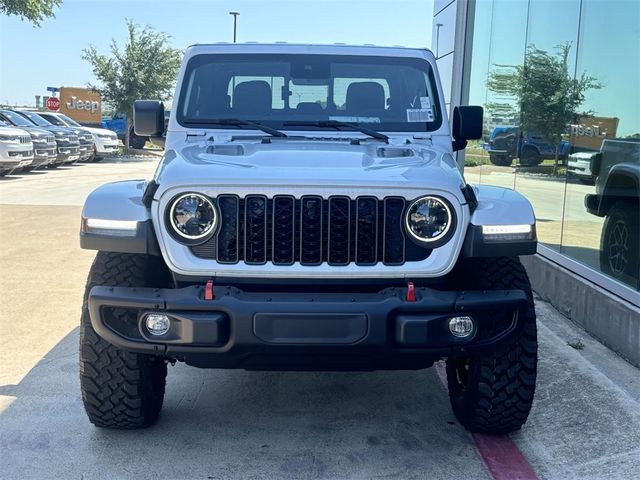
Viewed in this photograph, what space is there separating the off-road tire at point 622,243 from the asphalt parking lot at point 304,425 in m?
0.56

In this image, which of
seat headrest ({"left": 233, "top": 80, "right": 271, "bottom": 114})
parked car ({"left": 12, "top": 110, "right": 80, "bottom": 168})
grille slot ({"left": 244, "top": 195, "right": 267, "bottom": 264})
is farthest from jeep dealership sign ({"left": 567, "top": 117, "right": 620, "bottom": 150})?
parked car ({"left": 12, "top": 110, "right": 80, "bottom": 168})

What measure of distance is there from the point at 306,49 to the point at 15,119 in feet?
55.8

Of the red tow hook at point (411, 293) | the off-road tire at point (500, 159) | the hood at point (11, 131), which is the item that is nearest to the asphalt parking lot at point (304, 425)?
the red tow hook at point (411, 293)

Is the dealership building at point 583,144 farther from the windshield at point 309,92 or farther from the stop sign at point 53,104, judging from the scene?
the stop sign at point 53,104

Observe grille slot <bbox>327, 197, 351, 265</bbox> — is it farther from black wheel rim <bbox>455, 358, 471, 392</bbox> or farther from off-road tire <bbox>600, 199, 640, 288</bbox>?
off-road tire <bbox>600, 199, 640, 288</bbox>

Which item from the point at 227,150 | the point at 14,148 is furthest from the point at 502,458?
the point at 14,148

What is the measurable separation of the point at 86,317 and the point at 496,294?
1897mm

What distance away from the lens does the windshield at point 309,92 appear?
4.30 m

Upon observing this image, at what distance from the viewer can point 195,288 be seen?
3041 millimetres

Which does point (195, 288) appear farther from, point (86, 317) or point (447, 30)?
point (447, 30)

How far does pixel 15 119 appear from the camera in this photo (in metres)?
19.3

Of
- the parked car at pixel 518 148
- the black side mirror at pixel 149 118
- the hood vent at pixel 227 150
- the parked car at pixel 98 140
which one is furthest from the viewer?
the parked car at pixel 98 140

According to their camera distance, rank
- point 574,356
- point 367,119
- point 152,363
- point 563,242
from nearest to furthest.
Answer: point 152,363
point 367,119
point 574,356
point 563,242

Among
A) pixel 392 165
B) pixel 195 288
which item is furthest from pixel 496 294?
pixel 195 288
